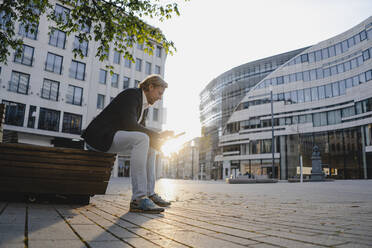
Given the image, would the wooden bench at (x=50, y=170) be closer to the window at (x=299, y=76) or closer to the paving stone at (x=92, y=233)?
the paving stone at (x=92, y=233)

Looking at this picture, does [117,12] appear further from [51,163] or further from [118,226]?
[118,226]

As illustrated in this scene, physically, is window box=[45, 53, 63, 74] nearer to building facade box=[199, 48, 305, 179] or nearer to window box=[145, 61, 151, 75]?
window box=[145, 61, 151, 75]

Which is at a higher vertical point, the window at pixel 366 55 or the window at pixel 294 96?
the window at pixel 366 55

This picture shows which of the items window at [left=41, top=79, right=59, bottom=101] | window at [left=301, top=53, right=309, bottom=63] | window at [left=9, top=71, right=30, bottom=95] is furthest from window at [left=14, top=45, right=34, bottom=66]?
window at [left=301, top=53, right=309, bottom=63]

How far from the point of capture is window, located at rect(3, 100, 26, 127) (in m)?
27.0

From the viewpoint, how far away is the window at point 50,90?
29.4 m

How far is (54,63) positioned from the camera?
100.0 feet

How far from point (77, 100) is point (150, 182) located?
29.9 m

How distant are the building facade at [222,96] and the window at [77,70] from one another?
121ft

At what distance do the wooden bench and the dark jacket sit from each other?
0.35 meters

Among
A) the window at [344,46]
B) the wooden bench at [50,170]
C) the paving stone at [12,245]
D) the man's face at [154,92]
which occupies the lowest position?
the paving stone at [12,245]

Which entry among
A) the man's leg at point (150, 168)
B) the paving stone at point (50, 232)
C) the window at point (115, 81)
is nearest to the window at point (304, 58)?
the window at point (115, 81)

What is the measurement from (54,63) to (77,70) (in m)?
2.44

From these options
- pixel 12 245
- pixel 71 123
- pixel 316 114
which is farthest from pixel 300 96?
pixel 12 245
